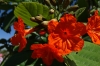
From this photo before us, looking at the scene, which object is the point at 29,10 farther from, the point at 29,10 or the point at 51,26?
the point at 51,26

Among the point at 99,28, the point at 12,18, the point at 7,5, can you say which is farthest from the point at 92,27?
the point at 12,18

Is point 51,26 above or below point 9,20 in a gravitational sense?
above

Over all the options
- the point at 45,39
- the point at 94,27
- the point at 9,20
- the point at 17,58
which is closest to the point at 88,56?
the point at 94,27

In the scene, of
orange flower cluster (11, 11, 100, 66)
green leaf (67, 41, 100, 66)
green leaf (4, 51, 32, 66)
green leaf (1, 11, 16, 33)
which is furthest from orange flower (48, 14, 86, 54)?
green leaf (1, 11, 16, 33)

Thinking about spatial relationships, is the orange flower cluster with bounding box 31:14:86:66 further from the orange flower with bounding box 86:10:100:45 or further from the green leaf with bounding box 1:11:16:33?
the green leaf with bounding box 1:11:16:33

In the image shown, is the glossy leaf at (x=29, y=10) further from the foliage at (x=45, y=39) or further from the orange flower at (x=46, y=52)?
the orange flower at (x=46, y=52)
